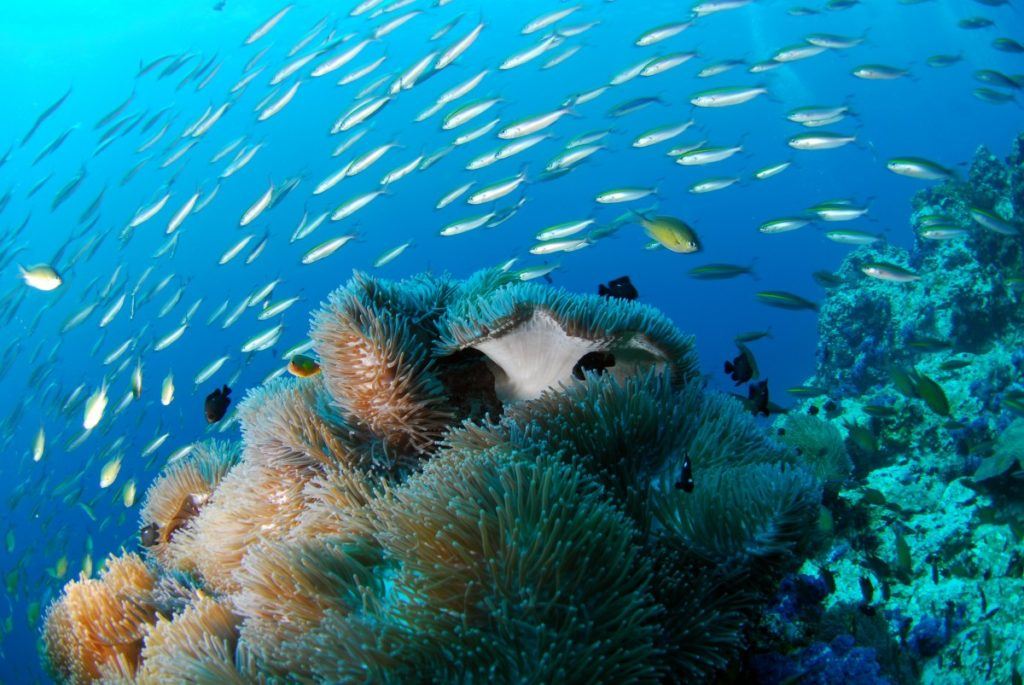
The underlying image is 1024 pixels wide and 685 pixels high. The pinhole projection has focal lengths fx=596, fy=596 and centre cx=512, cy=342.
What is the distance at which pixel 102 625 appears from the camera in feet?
11.0

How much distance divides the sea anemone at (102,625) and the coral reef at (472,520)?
0.01 m

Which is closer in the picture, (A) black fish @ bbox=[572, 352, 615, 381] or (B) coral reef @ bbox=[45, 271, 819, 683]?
(B) coral reef @ bbox=[45, 271, 819, 683]

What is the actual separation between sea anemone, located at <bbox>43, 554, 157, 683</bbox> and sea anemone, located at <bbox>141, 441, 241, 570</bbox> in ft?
1.59

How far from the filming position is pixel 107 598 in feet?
11.4

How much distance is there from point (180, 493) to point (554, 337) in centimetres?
306

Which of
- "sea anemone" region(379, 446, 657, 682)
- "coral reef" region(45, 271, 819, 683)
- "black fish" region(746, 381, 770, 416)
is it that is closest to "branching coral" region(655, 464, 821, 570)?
"coral reef" region(45, 271, 819, 683)

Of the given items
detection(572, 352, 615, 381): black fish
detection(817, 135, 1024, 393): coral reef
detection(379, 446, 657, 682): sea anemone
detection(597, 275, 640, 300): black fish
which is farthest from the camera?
detection(817, 135, 1024, 393): coral reef

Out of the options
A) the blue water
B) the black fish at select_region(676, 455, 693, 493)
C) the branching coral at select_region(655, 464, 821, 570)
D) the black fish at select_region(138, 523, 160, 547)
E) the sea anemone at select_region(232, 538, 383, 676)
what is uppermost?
the sea anemone at select_region(232, 538, 383, 676)

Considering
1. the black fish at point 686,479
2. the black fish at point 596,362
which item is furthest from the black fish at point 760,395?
the black fish at point 686,479

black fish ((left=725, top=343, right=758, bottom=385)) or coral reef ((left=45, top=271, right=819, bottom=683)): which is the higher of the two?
coral reef ((left=45, top=271, right=819, bottom=683))

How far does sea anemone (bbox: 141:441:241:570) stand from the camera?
13.7 ft

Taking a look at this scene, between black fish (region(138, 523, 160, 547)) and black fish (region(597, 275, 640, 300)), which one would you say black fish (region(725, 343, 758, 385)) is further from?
black fish (region(138, 523, 160, 547))

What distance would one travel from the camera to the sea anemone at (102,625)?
3344mm

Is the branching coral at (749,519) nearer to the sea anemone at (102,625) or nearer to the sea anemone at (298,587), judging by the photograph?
the sea anemone at (298,587)
